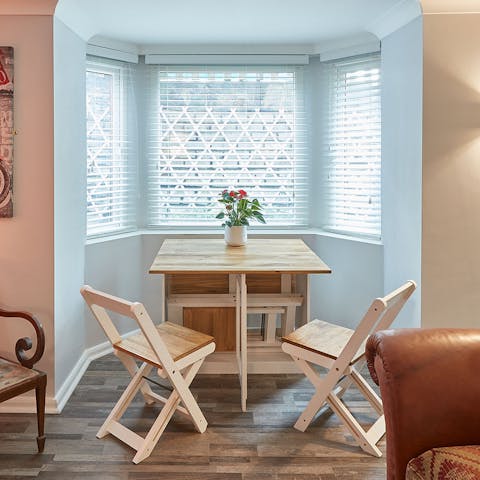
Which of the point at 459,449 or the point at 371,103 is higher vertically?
the point at 371,103

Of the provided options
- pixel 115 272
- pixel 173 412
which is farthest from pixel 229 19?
pixel 173 412

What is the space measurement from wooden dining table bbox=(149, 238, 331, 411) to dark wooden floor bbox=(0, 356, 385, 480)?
0.20m

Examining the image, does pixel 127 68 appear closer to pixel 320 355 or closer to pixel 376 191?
pixel 376 191

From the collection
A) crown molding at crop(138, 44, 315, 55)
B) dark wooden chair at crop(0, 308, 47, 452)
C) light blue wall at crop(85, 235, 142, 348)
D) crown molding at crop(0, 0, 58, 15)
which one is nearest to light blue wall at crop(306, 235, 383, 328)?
light blue wall at crop(85, 235, 142, 348)

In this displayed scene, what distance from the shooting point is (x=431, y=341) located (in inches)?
66.9

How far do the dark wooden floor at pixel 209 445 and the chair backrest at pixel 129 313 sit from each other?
469mm

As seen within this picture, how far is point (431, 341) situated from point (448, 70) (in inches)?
67.5

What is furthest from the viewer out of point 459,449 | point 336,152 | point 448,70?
point 336,152

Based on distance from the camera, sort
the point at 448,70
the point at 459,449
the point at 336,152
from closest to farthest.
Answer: the point at 459,449 < the point at 448,70 < the point at 336,152

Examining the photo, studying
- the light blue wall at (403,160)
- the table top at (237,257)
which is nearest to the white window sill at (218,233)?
the table top at (237,257)

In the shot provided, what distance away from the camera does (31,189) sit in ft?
8.96

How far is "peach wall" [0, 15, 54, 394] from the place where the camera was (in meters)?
2.68

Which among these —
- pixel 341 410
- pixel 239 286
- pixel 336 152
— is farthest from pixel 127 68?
pixel 341 410

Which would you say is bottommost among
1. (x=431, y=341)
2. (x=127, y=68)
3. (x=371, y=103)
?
(x=431, y=341)
